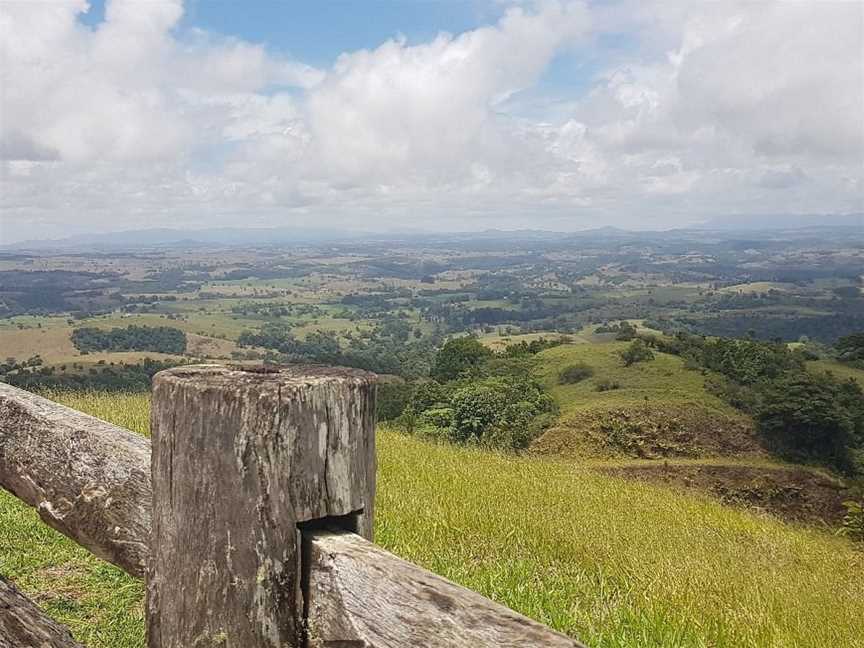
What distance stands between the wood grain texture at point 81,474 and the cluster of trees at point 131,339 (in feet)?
292

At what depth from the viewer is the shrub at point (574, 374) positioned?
33781 millimetres

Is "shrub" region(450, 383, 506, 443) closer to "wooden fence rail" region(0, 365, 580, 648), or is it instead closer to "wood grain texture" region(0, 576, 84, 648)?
"wood grain texture" region(0, 576, 84, 648)

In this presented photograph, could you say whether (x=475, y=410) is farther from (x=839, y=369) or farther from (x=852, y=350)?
(x=852, y=350)

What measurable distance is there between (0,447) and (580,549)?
3.64 m

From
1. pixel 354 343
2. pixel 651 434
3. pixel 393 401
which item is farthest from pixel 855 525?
pixel 354 343

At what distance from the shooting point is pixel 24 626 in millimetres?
1501

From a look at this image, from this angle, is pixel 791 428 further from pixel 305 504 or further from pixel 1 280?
pixel 1 280

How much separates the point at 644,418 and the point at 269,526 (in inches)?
1152

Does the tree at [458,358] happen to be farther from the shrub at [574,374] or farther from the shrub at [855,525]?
the shrub at [855,525]

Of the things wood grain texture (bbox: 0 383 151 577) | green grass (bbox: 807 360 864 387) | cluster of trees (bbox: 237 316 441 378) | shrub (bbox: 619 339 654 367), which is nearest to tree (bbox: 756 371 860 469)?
shrub (bbox: 619 339 654 367)

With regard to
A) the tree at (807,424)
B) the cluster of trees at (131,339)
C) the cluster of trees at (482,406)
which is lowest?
the cluster of trees at (131,339)

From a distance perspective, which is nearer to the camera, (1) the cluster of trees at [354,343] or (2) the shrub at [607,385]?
(2) the shrub at [607,385]

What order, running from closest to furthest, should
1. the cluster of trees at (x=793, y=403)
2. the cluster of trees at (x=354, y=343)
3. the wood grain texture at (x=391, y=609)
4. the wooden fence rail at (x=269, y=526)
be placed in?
1. the wood grain texture at (x=391, y=609)
2. the wooden fence rail at (x=269, y=526)
3. the cluster of trees at (x=793, y=403)
4. the cluster of trees at (x=354, y=343)

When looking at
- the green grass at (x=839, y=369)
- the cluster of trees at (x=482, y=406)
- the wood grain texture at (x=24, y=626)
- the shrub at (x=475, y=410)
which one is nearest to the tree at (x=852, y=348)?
the green grass at (x=839, y=369)
